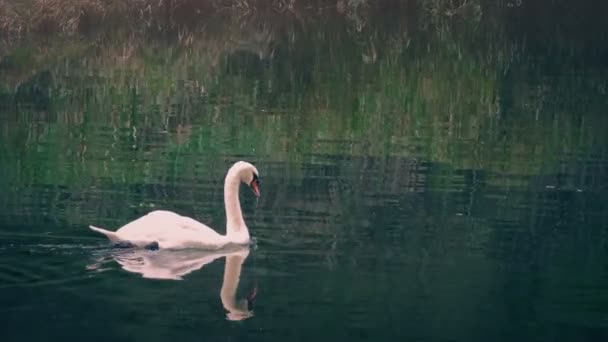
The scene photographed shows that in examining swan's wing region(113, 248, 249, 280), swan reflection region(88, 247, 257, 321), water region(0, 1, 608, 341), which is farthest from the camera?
swan's wing region(113, 248, 249, 280)

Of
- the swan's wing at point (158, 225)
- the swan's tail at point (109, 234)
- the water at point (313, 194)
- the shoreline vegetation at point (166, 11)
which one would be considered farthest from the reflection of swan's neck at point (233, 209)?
the shoreline vegetation at point (166, 11)

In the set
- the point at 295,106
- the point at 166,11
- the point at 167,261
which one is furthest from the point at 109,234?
the point at 166,11

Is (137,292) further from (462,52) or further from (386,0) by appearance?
(386,0)

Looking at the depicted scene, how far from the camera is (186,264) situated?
12.8 meters

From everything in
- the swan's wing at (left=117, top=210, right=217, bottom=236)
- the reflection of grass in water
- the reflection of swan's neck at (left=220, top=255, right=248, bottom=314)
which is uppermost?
the reflection of grass in water

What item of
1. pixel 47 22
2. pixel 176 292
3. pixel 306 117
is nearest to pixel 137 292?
pixel 176 292

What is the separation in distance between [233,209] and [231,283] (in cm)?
225

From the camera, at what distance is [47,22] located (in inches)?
1635

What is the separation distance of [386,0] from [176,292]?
4307 cm

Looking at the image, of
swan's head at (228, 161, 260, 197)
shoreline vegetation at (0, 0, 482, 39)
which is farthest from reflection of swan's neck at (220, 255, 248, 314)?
shoreline vegetation at (0, 0, 482, 39)

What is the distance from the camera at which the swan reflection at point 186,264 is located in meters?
11.4

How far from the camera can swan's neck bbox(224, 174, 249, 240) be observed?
13.9m

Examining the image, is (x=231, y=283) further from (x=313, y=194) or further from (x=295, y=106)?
(x=295, y=106)

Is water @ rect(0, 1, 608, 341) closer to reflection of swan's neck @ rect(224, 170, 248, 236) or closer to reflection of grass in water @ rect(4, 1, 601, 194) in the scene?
reflection of grass in water @ rect(4, 1, 601, 194)
